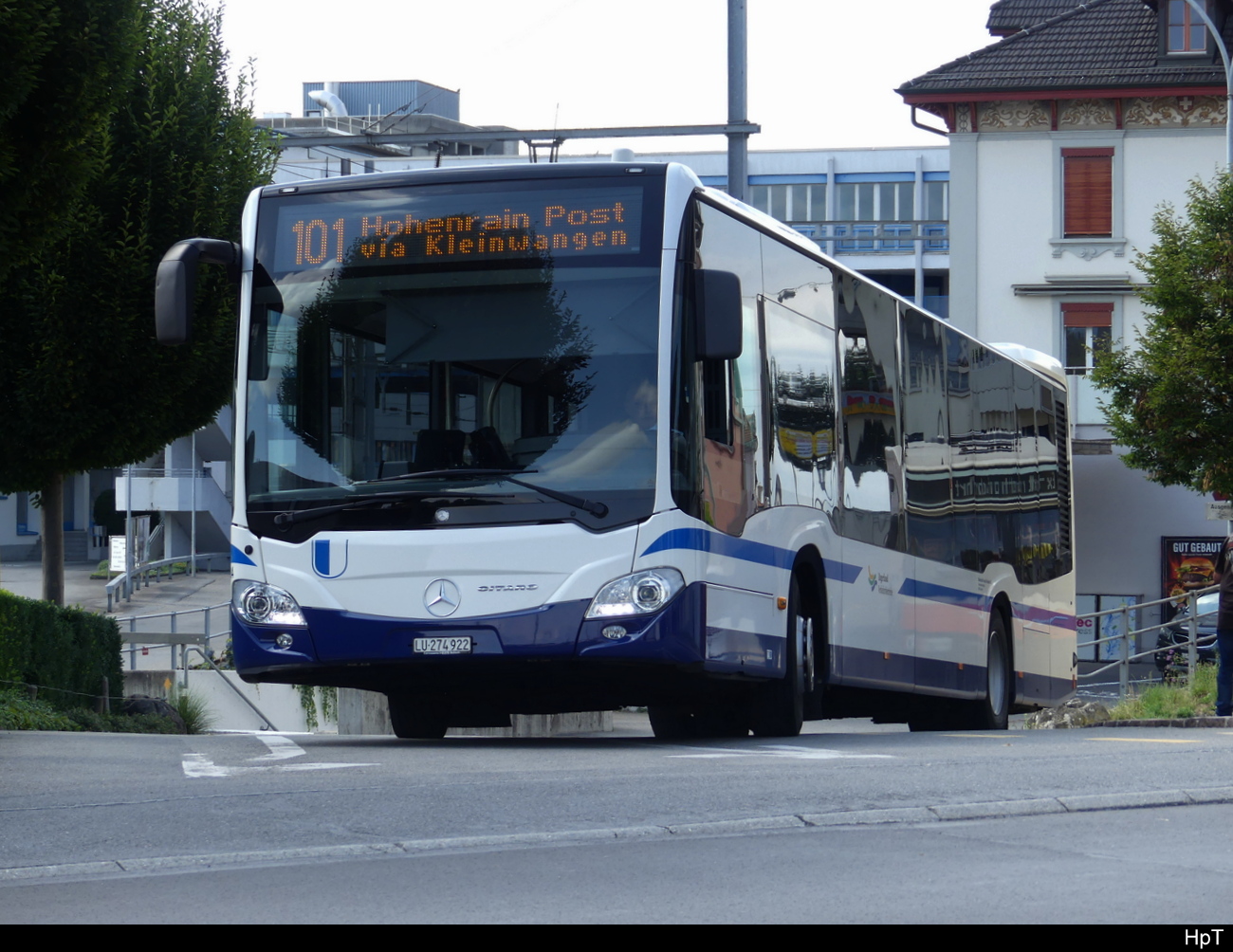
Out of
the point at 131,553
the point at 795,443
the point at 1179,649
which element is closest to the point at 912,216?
the point at 131,553

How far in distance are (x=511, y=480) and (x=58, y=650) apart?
8.88 m

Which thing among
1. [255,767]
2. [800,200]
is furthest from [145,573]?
[255,767]

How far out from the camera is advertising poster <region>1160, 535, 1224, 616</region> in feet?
130

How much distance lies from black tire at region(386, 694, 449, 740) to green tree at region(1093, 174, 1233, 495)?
1751cm

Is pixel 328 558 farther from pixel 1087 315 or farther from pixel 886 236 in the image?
pixel 886 236

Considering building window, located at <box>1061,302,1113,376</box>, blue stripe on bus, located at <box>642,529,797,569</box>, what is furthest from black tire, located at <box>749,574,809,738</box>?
building window, located at <box>1061,302,1113,376</box>

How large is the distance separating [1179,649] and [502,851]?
76.9 feet

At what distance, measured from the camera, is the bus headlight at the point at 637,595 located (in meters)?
10.2

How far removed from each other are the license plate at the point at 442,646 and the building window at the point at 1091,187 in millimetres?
31498

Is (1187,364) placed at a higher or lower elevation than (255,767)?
higher

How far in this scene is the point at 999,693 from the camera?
56.7 ft

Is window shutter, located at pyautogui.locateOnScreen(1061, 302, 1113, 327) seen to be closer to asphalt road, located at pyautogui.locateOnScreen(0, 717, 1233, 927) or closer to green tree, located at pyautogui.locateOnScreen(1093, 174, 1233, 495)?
green tree, located at pyautogui.locateOnScreen(1093, 174, 1233, 495)

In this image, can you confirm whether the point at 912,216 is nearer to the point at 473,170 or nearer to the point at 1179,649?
the point at 1179,649

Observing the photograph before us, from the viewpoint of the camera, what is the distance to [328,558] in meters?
10.6
